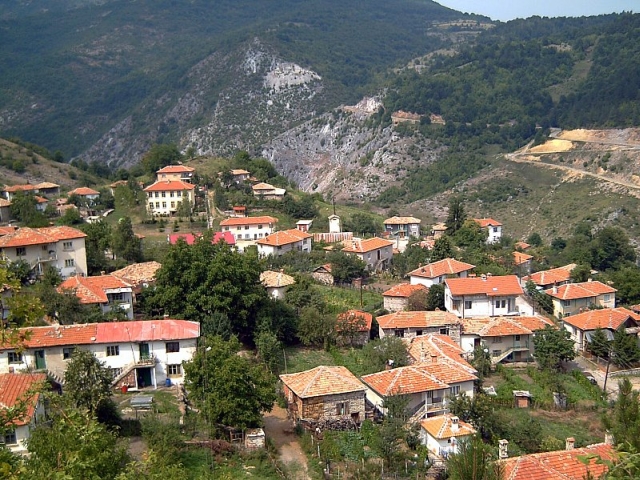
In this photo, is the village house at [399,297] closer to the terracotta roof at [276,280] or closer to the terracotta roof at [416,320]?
the terracotta roof at [416,320]

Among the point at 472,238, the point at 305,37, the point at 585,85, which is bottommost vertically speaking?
the point at 472,238

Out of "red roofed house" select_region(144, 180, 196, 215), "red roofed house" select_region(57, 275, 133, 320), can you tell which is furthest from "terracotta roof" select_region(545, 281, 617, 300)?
"red roofed house" select_region(144, 180, 196, 215)

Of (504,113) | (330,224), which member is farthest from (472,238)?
(504,113)

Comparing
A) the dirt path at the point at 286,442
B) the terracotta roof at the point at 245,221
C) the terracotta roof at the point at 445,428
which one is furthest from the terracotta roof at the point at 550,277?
the dirt path at the point at 286,442

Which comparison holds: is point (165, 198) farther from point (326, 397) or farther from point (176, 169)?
point (326, 397)

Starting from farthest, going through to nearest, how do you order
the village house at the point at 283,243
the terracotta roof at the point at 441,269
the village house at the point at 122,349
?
1. the village house at the point at 283,243
2. the terracotta roof at the point at 441,269
3. the village house at the point at 122,349

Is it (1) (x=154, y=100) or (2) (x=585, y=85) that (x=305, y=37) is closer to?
(1) (x=154, y=100)
